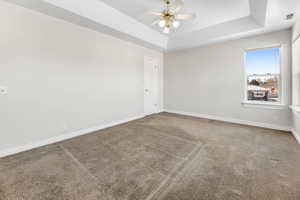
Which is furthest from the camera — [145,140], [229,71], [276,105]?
[229,71]

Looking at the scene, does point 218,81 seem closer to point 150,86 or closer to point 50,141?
point 150,86

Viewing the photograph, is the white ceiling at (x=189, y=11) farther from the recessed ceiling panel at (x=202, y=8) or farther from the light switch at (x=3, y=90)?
the light switch at (x=3, y=90)

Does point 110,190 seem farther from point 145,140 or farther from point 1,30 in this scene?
point 1,30

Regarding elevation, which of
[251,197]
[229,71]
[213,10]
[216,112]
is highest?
[213,10]

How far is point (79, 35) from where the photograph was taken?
3.04 meters

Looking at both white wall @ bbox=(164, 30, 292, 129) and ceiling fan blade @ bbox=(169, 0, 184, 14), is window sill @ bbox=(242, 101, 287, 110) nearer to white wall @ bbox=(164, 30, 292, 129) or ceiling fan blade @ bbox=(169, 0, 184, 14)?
white wall @ bbox=(164, 30, 292, 129)

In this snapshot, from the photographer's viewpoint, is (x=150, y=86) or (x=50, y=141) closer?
(x=50, y=141)

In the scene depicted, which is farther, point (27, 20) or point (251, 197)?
point (27, 20)

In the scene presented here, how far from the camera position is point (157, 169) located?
182 cm

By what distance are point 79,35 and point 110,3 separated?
1040mm

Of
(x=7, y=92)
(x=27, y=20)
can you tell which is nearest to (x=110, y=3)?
(x=27, y=20)

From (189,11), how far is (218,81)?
240cm

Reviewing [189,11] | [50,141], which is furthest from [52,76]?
[189,11]

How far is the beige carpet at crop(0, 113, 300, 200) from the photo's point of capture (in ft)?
4.63
